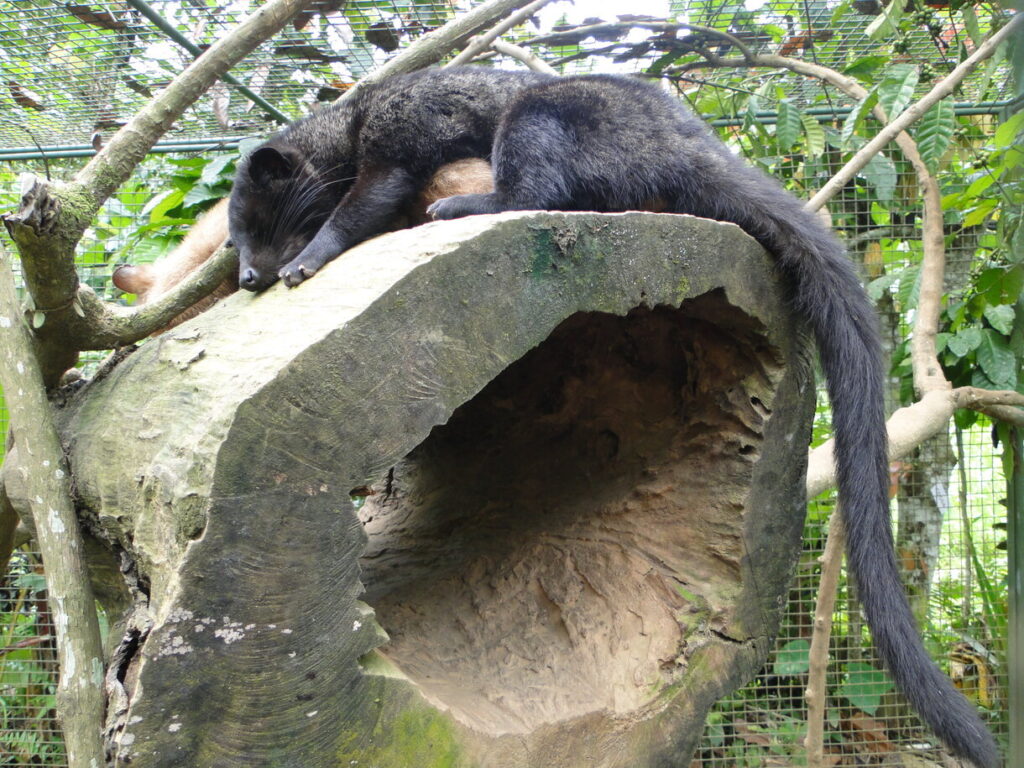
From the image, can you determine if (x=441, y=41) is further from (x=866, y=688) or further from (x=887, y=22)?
(x=866, y=688)

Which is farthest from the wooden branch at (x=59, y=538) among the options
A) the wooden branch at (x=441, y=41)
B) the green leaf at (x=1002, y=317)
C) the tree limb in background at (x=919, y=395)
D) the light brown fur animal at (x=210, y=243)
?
the green leaf at (x=1002, y=317)

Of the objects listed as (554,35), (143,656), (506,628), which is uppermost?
(554,35)

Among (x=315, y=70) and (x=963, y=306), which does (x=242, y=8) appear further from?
(x=963, y=306)

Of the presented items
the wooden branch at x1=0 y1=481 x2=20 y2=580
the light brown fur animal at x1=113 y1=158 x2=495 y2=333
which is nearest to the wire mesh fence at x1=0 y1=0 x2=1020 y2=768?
the light brown fur animal at x1=113 y1=158 x2=495 y2=333

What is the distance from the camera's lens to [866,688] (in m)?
3.46

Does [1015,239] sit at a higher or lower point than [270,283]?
higher

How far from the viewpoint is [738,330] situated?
1.63 metres

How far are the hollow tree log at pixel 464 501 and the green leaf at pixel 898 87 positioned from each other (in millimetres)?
1277

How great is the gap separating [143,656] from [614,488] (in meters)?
1.14

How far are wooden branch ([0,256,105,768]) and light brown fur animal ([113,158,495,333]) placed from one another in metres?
0.65

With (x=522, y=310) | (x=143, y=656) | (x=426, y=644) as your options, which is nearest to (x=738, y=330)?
(x=522, y=310)

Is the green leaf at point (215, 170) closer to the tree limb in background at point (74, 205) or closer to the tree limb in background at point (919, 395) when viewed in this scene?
the tree limb in background at point (74, 205)

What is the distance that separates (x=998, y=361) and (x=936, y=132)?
0.88m

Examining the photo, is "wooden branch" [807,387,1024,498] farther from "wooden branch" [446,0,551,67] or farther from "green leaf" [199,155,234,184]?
"green leaf" [199,155,234,184]
